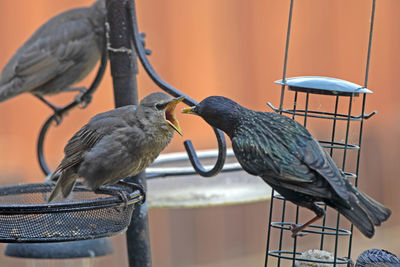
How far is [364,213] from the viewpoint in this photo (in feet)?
9.19

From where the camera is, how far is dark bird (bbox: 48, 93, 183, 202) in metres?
3.32

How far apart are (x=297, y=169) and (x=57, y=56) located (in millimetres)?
3353

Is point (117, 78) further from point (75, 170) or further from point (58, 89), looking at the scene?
point (58, 89)

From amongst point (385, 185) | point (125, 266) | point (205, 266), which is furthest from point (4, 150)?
point (385, 185)

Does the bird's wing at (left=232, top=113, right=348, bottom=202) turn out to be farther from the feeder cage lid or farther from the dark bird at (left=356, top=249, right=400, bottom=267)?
the dark bird at (left=356, top=249, right=400, bottom=267)

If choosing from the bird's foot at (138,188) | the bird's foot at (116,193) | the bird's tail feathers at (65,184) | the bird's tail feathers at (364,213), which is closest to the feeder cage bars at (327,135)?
the bird's tail feathers at (364,213)

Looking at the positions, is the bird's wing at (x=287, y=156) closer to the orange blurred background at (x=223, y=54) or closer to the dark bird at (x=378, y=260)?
the dark bird at (x=378, y=260)

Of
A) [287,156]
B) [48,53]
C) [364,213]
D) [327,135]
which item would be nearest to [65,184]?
[287,156]

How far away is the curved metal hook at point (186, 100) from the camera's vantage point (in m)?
3.16

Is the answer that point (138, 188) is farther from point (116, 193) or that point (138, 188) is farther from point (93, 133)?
point (93, 133)

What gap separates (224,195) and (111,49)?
1.04 metres

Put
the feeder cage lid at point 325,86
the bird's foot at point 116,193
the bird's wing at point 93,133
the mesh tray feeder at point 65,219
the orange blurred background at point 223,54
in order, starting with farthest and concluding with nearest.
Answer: the orange blurred background at point 223,54 → the bird's wing at point 93,133 → the feeder cage lid at point 325,86 → the bird's foot at point 116,193 → the mesh tray feeder at point 65,219

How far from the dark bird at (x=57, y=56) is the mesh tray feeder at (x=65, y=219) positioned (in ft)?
8.96

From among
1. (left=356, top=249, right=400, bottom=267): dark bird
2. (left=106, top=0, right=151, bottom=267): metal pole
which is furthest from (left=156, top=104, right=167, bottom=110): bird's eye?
(left=356, top=249, right=400, bottom=267): dark bird
